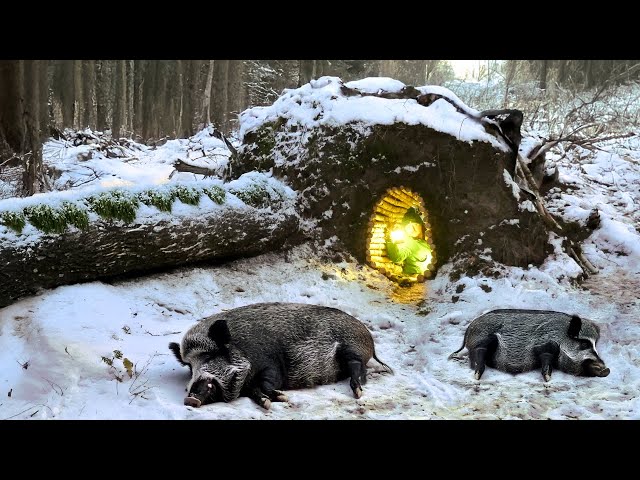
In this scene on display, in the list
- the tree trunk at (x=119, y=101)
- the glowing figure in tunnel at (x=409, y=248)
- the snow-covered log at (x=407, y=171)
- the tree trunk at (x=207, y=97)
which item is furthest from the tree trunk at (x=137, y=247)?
the tree trunk at (x=119, y=101)

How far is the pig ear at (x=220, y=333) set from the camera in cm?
437

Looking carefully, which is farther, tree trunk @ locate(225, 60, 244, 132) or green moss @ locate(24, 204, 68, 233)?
tree trunk @ locate(225, 60, 244, 132)

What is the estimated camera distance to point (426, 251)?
27.7 ft

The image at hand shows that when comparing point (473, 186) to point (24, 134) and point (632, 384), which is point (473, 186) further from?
point (24, 134)

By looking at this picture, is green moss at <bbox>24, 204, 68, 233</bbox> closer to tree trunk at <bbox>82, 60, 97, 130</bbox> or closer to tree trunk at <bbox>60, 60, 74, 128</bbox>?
tree trunk at <bbox>60, 60, 74, 128</bbox>

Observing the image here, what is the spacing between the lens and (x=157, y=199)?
638 centimetres

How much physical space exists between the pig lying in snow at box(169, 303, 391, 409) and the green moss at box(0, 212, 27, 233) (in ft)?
6.55

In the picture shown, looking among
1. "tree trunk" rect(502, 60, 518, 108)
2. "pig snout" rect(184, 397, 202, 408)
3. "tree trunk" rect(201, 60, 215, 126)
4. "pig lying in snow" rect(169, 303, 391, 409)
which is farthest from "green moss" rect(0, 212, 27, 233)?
"tree trunk" rect(201, 60, 215, 126)

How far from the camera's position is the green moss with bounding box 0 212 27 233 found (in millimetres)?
5074

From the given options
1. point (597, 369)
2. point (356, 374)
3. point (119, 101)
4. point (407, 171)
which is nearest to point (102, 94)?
point (119, 101)

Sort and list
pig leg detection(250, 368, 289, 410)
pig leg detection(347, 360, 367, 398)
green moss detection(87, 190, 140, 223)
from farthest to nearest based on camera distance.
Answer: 1. green moss detection(87, 190, 140, 223)
2. pig leg detection(347, 360, 367, 398)
3. pig leg detection(250, 368, 289, 410)

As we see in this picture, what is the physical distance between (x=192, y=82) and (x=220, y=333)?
1534cm

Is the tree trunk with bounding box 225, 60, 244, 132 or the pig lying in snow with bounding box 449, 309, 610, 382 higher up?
the tree trunk with bounding box 225, 60, 244, 132
